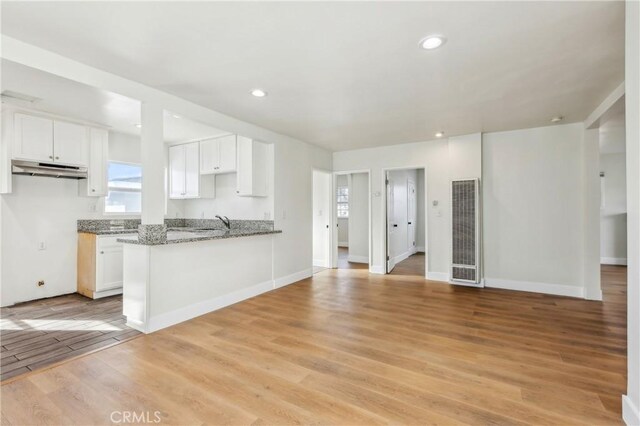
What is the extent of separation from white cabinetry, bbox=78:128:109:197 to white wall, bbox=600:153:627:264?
999cm

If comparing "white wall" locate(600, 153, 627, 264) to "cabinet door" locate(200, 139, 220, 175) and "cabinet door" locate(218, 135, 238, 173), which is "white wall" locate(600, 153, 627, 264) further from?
"cabinet door" locate(200, 139, 220, 175)

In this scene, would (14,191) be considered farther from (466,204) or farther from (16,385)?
(466,204)

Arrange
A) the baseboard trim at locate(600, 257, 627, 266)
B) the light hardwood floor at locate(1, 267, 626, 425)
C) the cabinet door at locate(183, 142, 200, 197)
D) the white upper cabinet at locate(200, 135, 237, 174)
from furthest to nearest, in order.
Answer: the baseboard trim at locate(600, 257, 627, 266) < the cabinet door at locate(183, 142, 200, 197) < the white upper cabinet at locate(200, 135, 237, 174) < the light hardwood floor at locate(1, 267, 626, 425)

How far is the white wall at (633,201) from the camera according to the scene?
167 cm

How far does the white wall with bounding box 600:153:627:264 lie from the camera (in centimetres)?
686

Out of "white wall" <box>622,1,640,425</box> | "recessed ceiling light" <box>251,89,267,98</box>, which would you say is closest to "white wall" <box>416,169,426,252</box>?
"recessed ceiling light" <box>251,89,267,98</box>

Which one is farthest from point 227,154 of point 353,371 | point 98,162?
point 353,371

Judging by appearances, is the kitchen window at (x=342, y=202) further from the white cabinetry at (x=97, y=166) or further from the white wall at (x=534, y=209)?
the white cabinetry at (x=97, y=166)

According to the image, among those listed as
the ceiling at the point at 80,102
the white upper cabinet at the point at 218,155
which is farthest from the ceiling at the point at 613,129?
the ceiling at the point at 80,102

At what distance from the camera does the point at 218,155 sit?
203 inches

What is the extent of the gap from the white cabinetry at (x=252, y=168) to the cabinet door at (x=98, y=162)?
1999 mm

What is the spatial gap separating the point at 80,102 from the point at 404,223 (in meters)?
6.50

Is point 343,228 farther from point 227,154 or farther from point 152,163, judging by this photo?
point 152,163

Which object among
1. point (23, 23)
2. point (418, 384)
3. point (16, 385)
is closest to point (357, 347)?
point (418, 384)
